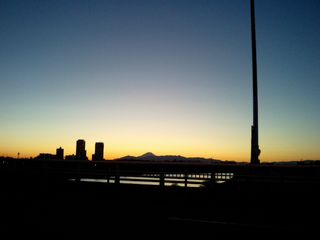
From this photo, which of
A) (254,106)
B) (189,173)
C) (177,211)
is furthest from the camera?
(189,173)

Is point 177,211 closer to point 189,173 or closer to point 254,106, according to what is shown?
point 254,106

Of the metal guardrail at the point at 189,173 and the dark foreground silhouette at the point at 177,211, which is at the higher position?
the metal guardrail at the point at 189,173

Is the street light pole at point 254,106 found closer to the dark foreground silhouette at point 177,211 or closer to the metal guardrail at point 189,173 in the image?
the metal guardrail at point 189,173

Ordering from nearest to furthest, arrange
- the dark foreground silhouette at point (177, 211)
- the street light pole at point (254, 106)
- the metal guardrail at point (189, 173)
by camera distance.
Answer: the dark foreground silhouette at point (177, 211)
the street light pole at point (254, 106)
the metal guardrail at point (189, 173)

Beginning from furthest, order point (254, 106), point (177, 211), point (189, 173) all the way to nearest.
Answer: point (189, 173)
point (254, 106)
point (177, 211)

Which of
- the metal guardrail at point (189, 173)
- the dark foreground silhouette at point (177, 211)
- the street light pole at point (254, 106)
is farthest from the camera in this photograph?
the metal guardrail at point (189, 173)

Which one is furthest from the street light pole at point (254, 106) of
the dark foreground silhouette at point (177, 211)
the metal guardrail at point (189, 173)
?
the dark foreground silhouette at point (177, 211)

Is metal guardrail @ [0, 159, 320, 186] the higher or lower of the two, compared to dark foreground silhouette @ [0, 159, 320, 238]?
higher

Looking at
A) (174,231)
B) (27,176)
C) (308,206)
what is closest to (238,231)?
(174,231)

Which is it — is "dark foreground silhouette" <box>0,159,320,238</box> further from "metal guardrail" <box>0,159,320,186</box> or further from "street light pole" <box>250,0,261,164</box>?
"street light pole" <box>250,0,261,164</box>

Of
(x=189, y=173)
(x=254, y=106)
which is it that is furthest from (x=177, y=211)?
(x=189, y=173)

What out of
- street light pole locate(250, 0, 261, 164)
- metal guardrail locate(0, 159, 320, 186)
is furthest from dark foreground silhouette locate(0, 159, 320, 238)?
street light pole locate(250, 0, 261, 164)

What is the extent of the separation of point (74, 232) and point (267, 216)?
6.04m

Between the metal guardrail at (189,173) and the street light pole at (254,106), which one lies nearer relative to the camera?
the street light pole at (254,106)
